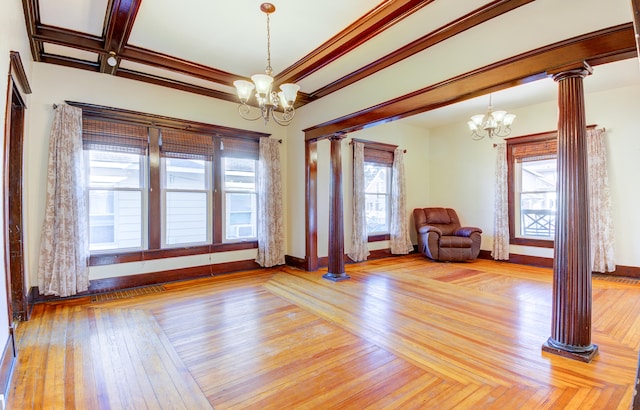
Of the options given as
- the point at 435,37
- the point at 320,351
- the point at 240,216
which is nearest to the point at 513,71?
the point at 435,37

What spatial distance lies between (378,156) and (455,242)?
2389mm

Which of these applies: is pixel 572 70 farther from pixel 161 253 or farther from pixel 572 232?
pixel 161 253

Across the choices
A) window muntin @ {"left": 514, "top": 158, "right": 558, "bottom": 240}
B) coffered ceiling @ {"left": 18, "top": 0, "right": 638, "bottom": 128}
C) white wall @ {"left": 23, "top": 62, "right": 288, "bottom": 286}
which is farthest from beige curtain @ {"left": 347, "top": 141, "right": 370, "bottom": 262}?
window muntin @ {"left": 514, "top": 158, "right": 558, "bottom": 240}

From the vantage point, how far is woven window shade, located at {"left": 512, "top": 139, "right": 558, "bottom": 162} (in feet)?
19.1

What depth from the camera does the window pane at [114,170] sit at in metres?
4.21

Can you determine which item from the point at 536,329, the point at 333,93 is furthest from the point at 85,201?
the point at 536,329

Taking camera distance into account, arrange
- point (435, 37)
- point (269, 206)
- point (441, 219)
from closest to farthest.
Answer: point (435, 37), point (269, 206), point (441, 219)

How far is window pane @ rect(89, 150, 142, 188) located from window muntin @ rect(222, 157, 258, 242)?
1311mm

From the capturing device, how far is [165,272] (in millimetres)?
4758

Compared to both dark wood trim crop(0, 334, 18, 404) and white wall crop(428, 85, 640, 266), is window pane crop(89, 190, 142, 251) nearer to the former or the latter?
dark wood trim crop(0, 334, 18, 404)

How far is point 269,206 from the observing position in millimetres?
5613

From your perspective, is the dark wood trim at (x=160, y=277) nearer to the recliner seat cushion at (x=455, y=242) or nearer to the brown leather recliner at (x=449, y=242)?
the brown leather recliner at (x=449, y=242)

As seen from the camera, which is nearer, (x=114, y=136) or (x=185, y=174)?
(x=114, y=136)

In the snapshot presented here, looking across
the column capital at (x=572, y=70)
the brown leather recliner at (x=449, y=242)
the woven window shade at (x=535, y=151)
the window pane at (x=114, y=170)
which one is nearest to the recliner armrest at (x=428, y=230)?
the brown leather recliner at (x=449, y=242)
